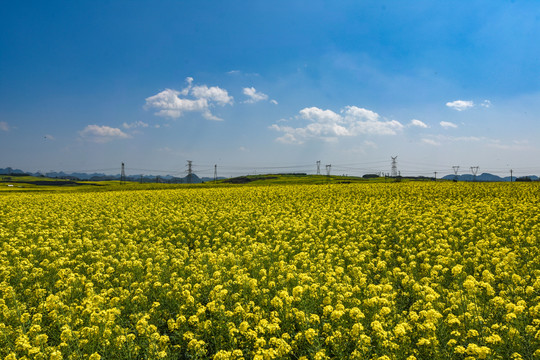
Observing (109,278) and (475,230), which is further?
(475,230)

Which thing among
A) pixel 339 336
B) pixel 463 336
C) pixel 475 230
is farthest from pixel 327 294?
pixel 475 230

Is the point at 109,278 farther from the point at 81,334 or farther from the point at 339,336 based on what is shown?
the point at 339,336

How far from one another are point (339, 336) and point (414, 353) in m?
1.32

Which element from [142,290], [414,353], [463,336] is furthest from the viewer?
[142,290]

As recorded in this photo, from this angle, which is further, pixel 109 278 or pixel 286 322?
pixel 109 278

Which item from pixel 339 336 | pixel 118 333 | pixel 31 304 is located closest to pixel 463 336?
pixel 339 336

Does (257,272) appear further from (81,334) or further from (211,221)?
(211,221)

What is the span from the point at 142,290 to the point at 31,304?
3.01 m

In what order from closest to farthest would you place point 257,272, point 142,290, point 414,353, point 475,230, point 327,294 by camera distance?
point 414,353, point 327,294, point 142,290, point 257,272, point 475,230

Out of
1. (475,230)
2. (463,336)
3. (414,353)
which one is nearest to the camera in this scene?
(414,353)

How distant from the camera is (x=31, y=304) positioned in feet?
26.1

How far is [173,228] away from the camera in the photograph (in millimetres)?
17016

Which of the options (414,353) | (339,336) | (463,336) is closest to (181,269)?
(339,336)

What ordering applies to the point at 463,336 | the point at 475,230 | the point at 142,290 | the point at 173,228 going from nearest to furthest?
1. the point at 463,336
2. the point at 142,290
3. the point at 475,230
4. the point at 173,228
